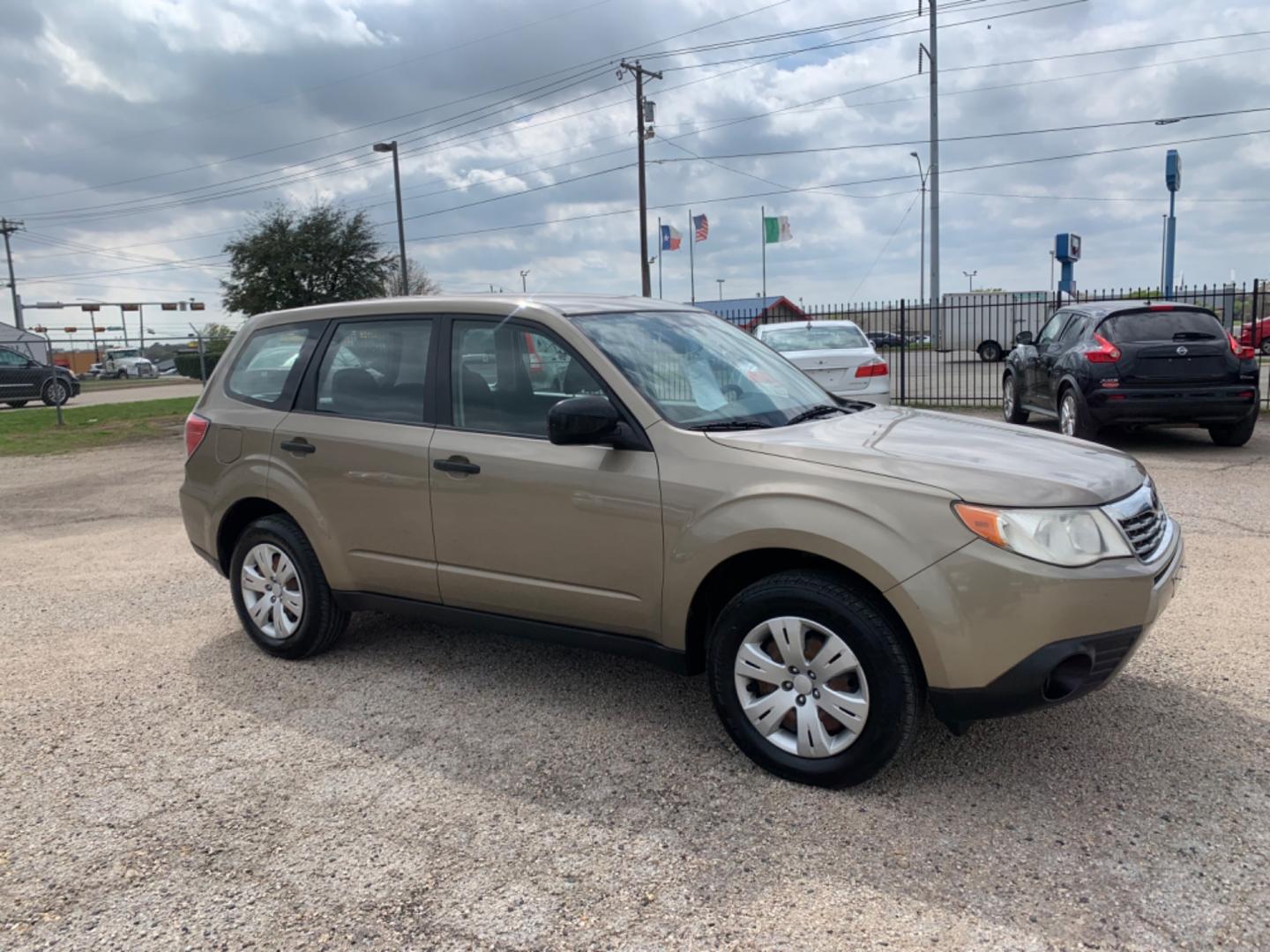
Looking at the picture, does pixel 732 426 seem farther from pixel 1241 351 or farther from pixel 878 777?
pixel 1241 351

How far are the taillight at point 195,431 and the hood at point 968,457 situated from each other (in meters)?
2.96

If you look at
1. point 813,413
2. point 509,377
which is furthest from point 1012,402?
point 509,377

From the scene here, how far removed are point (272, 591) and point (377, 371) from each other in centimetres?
127

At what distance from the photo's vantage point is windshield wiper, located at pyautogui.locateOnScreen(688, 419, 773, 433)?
12.1 feet

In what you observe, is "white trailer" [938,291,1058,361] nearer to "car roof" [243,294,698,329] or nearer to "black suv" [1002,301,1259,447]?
"black suv" [1002,301,1259,447]

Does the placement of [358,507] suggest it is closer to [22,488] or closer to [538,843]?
[538,843]

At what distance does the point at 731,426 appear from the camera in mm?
3779

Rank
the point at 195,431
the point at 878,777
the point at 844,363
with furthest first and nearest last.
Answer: the point at 844,363
the point at 195,431
the point at 878,777

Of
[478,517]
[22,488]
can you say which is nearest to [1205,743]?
[478,517]

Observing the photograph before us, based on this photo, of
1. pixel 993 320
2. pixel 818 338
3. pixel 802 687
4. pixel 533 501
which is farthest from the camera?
pixel 993 320

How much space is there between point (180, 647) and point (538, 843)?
2985 millimetres

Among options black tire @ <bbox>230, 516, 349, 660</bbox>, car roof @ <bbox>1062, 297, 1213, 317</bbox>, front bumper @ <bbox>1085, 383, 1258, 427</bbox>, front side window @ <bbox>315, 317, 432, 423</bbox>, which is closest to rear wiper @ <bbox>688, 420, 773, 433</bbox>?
front side window @ <bbox>315, 317, 432, 423</bbox>

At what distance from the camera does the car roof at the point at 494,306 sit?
4188 millimetres

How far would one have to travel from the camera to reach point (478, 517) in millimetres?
4074
